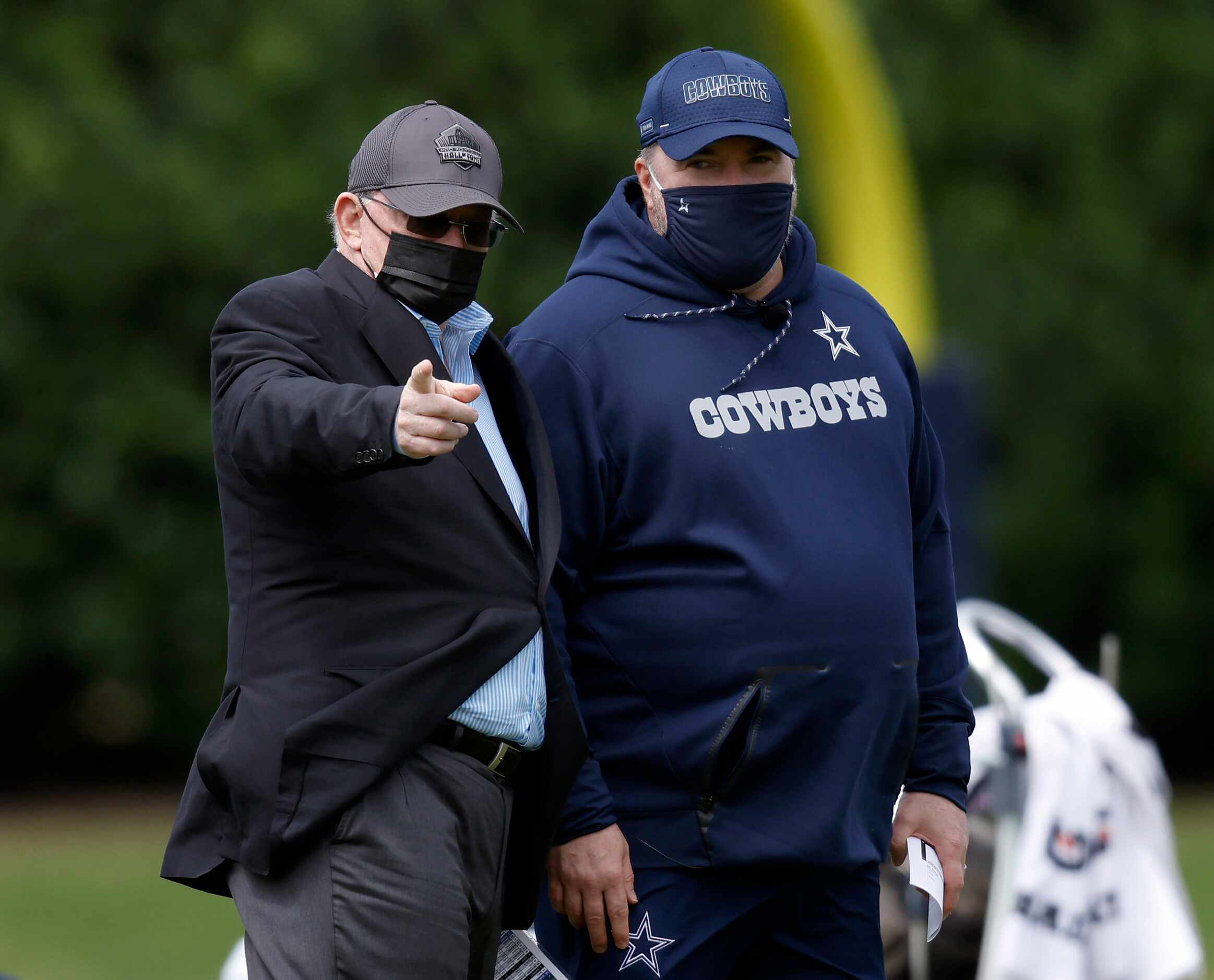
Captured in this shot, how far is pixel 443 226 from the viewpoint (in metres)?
2.93

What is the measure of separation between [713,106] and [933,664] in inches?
43.8

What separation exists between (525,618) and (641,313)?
2.23 feet

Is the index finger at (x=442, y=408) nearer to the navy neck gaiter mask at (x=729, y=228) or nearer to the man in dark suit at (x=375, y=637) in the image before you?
the man in dark suit at (x=375, y=637)

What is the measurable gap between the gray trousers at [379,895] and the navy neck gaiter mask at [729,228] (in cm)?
104

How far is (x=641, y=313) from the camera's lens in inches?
129

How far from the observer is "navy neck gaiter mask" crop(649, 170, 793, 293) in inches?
129

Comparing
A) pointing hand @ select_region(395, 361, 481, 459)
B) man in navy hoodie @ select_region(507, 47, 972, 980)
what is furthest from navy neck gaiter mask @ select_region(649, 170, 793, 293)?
pointing hand @ select_region(395, 361, 481, 459)

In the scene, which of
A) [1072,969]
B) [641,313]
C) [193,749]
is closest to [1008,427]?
[193,749]

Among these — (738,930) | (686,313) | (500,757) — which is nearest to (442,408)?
(500,757)

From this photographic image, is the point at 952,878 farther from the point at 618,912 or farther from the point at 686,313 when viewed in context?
the point at 686,313

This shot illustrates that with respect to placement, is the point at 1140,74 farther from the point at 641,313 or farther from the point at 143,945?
the point at 641,313

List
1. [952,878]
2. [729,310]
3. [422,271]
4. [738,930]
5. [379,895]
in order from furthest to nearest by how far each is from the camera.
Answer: [952,878]
[729,310]
[738,930]
[422,271]
[379,895]

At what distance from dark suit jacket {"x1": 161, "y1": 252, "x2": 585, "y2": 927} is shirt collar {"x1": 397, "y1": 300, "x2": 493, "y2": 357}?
76 millimetres

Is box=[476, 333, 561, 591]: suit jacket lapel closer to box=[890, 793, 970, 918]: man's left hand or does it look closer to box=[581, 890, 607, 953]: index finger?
box=[581, 890, 607, 953]: index finger
